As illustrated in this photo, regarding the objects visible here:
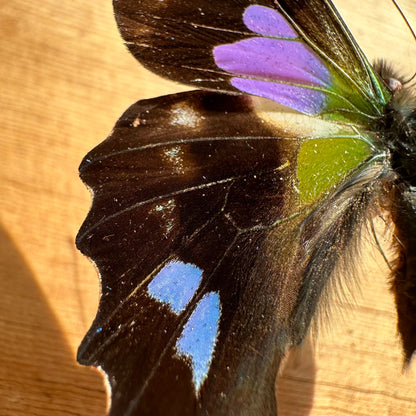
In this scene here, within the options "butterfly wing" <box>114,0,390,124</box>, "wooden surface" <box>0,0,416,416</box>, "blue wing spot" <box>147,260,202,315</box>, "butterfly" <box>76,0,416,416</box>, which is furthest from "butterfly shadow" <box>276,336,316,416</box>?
"butterfly wing" <box>114,0,390,124</box>

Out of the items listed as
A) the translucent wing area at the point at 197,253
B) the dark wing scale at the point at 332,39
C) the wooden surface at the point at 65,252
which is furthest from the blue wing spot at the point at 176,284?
the dark wing scale at the point at 332,39

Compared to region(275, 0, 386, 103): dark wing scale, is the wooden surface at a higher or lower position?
lower

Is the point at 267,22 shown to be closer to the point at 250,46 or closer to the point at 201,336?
the point at 250,46

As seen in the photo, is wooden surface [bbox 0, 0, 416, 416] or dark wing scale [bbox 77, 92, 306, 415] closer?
dark wing scale [bbox 77, 92, 306, 415]

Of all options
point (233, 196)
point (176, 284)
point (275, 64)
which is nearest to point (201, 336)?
point (176, 284)

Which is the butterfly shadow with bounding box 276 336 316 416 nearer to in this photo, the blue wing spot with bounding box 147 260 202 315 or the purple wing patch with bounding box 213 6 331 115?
the blue wing spot with bounding box 147 260 202 315

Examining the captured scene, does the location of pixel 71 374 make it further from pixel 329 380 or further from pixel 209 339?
pixel 329 380

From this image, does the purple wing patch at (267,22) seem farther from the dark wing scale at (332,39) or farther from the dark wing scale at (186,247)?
the dark wing scale at (186,247)
